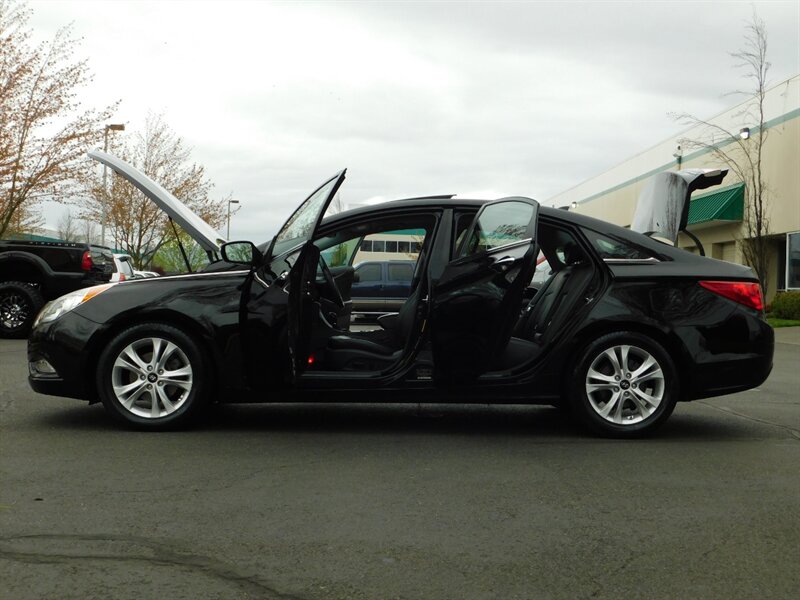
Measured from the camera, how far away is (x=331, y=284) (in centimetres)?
714

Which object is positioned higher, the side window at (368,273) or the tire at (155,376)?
the side window at (368,273)

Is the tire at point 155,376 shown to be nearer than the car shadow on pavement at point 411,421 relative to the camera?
Yes

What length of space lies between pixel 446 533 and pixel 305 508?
75 centimetres

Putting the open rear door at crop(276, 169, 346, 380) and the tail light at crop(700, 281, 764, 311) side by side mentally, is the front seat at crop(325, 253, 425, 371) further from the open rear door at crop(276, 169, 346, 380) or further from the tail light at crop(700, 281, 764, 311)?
the tail light at crop(700, 281, 764, 311)

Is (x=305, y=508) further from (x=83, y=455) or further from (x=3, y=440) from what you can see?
(x=3, y=440)

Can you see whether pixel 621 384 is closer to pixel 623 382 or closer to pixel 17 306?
pixel 623 382

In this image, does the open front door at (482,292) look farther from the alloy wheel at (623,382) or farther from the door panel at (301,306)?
the door panel at (301,306)

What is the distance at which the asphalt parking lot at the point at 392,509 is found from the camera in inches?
136

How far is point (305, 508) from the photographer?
4.45m

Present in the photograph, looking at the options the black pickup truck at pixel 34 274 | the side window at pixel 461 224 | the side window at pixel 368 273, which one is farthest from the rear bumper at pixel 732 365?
the black pickup truck at pixel 34 274

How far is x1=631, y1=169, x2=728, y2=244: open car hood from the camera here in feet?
36.4

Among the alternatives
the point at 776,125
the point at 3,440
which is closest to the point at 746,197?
the point at 776,125

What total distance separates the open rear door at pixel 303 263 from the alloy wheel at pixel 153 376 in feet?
2.38

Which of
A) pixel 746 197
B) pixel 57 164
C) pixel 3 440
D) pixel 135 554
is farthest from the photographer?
pixel 746 197
